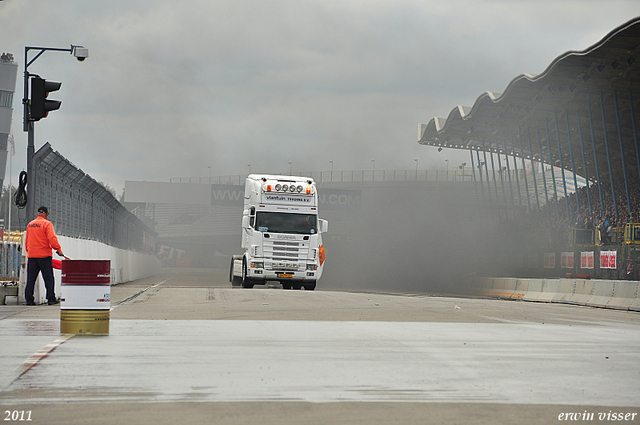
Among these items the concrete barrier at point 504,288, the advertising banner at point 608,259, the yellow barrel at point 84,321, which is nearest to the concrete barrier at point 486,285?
the concrete barrier at point 504,288

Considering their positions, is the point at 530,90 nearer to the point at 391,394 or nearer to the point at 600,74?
the point at 600,74

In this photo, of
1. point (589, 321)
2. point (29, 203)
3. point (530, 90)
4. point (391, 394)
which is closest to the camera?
point (391, 394)

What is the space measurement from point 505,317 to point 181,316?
241 inches

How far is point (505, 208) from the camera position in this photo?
64.4m

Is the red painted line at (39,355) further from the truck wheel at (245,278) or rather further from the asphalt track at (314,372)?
the truck wheel at (245,278)

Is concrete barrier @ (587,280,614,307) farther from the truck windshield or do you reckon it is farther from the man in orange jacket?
the man in orange jacket

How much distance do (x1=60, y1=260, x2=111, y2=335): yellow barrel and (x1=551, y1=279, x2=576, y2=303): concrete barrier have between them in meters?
18.0

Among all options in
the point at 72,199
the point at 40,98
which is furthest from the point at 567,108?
the point at 40,98

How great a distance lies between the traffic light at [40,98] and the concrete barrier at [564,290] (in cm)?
1617

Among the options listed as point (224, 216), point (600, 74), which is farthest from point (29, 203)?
point (224, 216)

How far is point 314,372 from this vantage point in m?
7.38

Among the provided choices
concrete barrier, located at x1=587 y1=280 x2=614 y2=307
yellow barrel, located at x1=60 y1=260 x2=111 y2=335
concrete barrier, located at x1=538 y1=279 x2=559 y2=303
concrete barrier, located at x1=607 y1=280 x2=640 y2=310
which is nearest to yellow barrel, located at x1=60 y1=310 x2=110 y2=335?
yellow barrel, located at x1=60 y1=260 x2=111 y2=335

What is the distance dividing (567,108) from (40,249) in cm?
4507

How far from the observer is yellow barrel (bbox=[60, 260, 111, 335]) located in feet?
32.0
